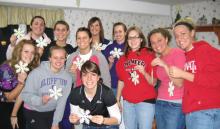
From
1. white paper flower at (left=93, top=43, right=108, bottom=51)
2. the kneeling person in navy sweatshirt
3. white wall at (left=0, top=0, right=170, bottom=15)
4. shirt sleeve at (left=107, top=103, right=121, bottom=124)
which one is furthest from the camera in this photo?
white wall at (left=0, top=0, right=170, bottom=15)

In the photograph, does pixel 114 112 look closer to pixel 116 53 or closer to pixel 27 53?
pixel 116 53

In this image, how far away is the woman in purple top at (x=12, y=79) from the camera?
2.71m

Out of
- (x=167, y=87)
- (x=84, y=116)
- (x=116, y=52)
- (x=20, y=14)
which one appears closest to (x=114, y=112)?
(x=84, y=116)

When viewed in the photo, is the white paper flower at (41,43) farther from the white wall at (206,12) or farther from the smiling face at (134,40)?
the white wall at (206,12)

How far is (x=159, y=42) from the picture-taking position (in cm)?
264

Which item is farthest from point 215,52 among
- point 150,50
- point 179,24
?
point 150,50

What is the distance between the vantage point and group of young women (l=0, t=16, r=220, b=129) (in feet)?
6.95

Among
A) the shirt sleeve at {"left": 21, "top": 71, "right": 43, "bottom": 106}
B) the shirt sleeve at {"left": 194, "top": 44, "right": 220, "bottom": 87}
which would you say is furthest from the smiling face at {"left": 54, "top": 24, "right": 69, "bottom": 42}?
the shirt sleeve at {"left": 194, "top": 44, "right": 220, "bottom": 87}

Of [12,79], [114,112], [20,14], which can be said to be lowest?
[114,112]

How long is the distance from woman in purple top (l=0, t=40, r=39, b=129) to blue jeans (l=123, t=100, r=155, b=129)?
1099 millimetres

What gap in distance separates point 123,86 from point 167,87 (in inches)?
25.1

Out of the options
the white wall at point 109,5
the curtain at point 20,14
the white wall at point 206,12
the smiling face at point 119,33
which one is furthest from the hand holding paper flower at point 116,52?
the white wall at point 206,12

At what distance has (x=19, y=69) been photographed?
2.74 metres

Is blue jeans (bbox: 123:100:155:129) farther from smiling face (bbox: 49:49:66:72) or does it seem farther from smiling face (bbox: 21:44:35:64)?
smiling face (bbox: 21:44:35:64)
